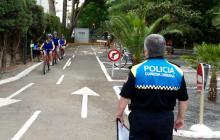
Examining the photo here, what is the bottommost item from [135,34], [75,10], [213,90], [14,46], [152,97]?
[213,90]

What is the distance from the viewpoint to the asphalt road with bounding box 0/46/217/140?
897 centimetres

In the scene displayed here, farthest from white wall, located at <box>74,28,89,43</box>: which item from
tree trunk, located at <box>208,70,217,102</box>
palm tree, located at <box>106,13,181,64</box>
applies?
tree trunk, located at <box>208,70,217,102</box>

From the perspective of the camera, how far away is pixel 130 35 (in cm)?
1842

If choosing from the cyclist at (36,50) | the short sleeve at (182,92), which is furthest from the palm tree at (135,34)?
the short sleeve at (182,92)

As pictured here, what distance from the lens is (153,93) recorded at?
15.9 feet

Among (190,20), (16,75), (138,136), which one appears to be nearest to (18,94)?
(16,75)

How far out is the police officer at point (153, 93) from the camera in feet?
15.9

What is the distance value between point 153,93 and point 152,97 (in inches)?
1.7

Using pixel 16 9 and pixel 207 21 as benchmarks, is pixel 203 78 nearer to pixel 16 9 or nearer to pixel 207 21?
pixel 16 9

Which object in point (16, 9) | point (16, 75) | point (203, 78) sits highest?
point (16, 9)

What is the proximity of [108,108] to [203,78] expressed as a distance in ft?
11.3

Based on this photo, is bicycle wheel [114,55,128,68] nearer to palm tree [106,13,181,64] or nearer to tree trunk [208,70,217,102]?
palm tree [106,13,181,64]

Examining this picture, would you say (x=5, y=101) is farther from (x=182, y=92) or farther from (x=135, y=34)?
(x=182, y=92)

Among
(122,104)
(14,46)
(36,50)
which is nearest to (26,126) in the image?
(122,104)
